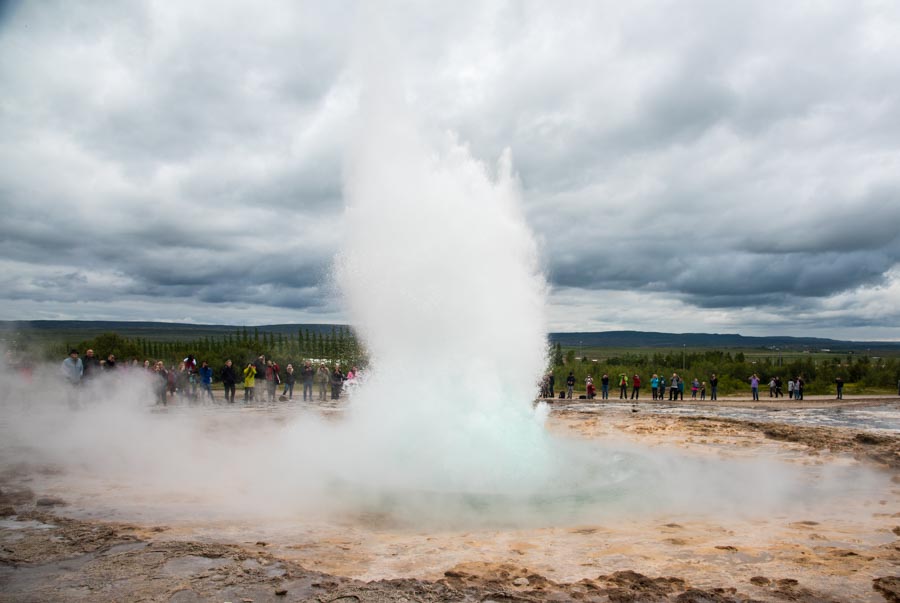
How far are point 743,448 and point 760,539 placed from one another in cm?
599

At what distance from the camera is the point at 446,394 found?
8805mm

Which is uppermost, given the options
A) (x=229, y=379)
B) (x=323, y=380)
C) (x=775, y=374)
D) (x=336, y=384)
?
(x=229, y=379)

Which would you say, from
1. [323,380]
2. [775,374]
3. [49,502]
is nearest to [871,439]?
[49,502]

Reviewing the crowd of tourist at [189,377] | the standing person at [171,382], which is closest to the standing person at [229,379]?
the crowd of tourist at [189,377]

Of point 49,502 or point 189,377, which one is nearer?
point 49,502

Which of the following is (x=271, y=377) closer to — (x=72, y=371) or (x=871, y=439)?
(x=72, y=371)

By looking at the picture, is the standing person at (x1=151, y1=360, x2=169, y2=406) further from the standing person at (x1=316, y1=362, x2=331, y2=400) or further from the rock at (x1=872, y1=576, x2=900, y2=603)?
the rock at (x1=872, y1=576, x2=900, y2=603)

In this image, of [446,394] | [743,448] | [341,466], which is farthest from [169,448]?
[743,448]

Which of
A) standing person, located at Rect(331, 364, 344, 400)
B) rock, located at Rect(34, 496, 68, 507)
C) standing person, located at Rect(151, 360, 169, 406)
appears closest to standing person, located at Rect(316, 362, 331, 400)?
standing person, located at Rect(331, 364, 344, 400)

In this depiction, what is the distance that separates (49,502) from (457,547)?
437 cm

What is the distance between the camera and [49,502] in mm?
Result: 6316

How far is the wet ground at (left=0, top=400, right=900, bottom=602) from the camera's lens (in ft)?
13.5

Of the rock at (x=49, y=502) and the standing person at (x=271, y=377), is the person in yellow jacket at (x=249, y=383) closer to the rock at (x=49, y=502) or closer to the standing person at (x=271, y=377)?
the standing person at (x=271, y=377)

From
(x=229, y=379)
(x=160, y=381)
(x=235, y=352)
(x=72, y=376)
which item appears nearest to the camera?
(x=72, y=376)
